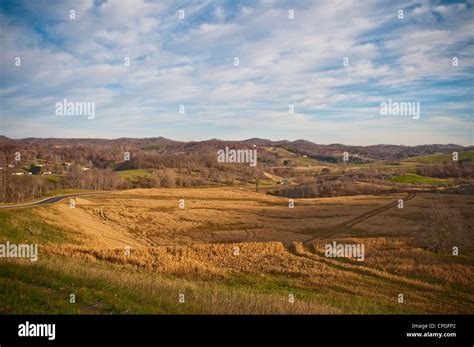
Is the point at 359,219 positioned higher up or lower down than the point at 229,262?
lower down

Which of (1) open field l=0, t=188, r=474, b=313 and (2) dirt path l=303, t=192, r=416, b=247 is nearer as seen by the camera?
(1) open field l=0, t=188, r=474, b=313

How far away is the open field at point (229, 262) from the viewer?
12422 mm

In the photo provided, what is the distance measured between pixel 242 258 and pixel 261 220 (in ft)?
107

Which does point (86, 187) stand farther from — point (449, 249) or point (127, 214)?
point (449, 249)

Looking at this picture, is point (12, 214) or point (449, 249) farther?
point (449, 249)

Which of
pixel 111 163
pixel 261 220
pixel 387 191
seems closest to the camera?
Answer: pixel 261 220

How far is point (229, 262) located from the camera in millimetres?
34531

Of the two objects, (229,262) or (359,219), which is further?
(359,219)

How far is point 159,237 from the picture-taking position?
51750 millimetres

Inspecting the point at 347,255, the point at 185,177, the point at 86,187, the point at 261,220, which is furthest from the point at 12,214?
the point at 185,177

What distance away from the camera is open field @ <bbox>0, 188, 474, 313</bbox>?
12.4m

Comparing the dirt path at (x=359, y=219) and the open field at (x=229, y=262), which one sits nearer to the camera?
the open field at (x=229, y=262)
